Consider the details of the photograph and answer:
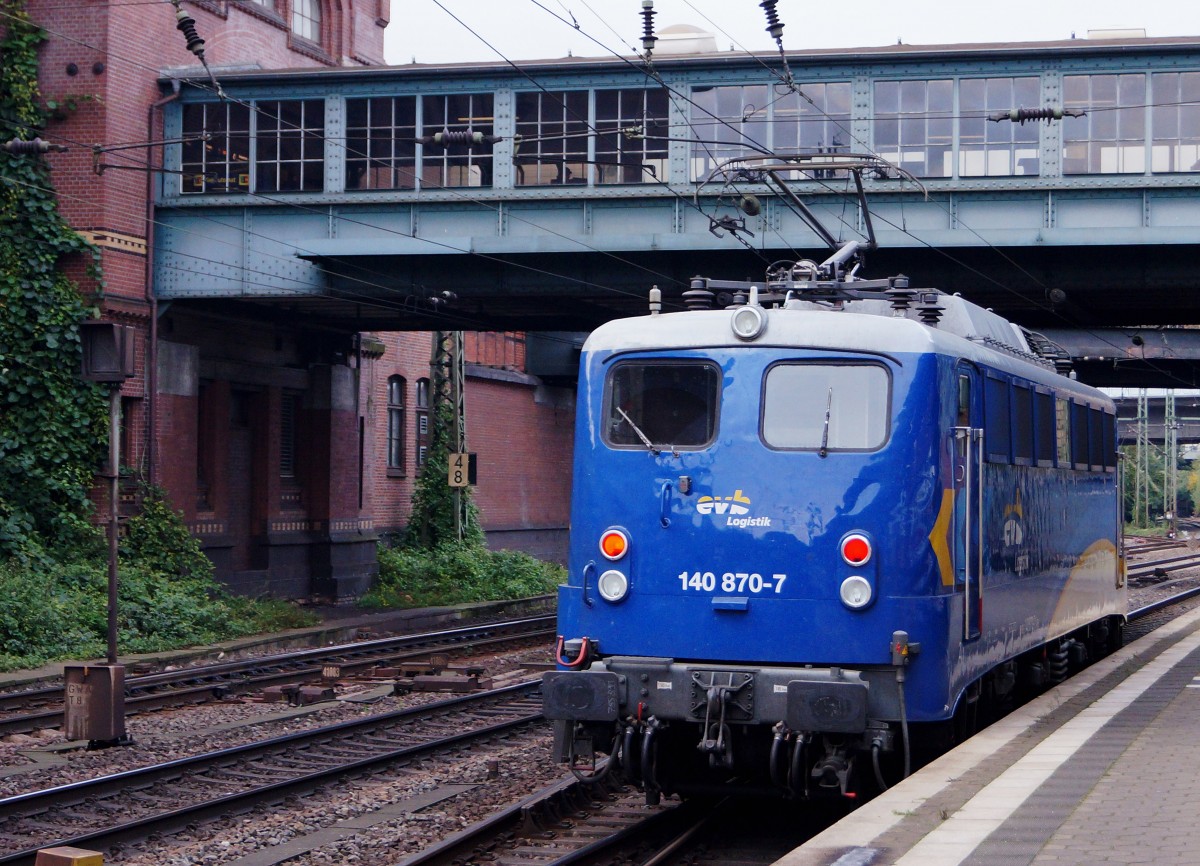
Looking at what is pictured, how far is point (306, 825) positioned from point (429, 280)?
597 inches

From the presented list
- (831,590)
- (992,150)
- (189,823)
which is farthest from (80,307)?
(831,590)

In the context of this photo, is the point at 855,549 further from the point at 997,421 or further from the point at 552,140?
the point at 552,140

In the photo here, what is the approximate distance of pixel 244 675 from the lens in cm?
1736

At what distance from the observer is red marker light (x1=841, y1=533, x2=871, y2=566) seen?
880cm

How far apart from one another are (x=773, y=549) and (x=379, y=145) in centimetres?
1611

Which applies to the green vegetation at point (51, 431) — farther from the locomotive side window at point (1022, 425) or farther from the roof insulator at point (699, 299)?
the locomotive side window at point (1022, 425)

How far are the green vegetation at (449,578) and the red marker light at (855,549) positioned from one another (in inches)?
791

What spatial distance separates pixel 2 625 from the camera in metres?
18.1

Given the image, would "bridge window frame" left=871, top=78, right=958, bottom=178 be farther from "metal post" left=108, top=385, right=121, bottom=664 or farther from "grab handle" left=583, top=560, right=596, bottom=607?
"grab handle" left=583, top=560, right=596, bottom=607

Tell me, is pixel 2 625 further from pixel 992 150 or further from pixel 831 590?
pixel 992 150

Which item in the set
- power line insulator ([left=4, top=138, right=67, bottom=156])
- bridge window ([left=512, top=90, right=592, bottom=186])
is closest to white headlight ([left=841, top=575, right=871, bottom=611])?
bridge window ([left=512, top=90, right=592, bottom=186])

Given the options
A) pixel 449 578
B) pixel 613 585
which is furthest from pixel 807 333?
pixel 449 578

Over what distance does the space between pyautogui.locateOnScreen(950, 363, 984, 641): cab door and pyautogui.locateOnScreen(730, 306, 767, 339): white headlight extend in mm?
1279

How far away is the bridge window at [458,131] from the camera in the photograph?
2322 centimetres
